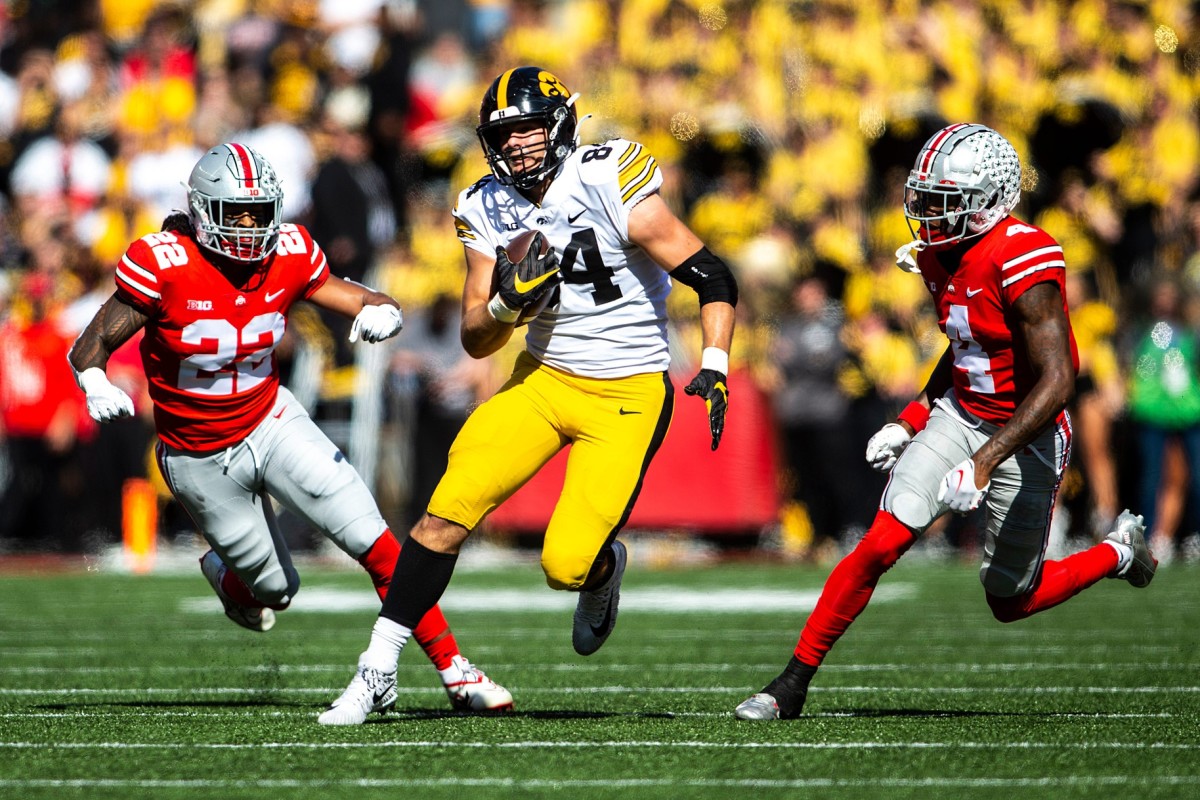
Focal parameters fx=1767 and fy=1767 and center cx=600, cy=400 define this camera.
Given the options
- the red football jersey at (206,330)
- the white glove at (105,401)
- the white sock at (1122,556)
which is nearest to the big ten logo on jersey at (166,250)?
the red football jersey at (206,330)

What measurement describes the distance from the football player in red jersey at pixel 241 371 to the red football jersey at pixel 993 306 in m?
1.77

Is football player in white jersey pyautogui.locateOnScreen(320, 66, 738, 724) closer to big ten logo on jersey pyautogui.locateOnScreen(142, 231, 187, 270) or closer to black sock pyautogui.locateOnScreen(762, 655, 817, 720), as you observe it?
black sock pyautogui.locateOnScreen(762, 655, 817, 720)

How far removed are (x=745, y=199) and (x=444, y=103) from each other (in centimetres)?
311

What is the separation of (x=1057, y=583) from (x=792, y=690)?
40.0 inches

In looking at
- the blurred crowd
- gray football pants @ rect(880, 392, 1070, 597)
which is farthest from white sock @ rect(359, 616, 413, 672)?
the blurred crowd

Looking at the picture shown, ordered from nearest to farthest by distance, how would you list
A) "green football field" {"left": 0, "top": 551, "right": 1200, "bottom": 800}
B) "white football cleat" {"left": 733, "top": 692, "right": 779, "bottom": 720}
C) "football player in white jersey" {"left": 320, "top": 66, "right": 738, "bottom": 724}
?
"green football field" {"left": 0, "top": 551, "right": 1200, "bottom": 800} → "white football cleat" {"left": 733, "top": 692, "right": 779, "bottom": 720} → "football player in white jersey" {"left": 320, "top": 66, "right": 738, "bottom": 724}

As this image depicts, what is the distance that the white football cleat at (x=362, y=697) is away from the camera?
5.25 m

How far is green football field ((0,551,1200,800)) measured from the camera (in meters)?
4.32

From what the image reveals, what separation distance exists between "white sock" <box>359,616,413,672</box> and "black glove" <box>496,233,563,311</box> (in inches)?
40.9

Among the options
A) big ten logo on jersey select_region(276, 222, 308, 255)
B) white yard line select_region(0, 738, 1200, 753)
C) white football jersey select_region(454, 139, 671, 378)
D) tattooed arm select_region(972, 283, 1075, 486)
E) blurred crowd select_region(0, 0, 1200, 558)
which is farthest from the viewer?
blurred crowd select_region(0, 0, 1200, 558)

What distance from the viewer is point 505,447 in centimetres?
553

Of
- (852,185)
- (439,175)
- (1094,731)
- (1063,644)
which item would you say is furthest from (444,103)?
(1094,731)

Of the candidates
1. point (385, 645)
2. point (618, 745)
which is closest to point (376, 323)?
point (385, 645)

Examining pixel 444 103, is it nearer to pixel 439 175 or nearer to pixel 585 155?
pixel 439 175
